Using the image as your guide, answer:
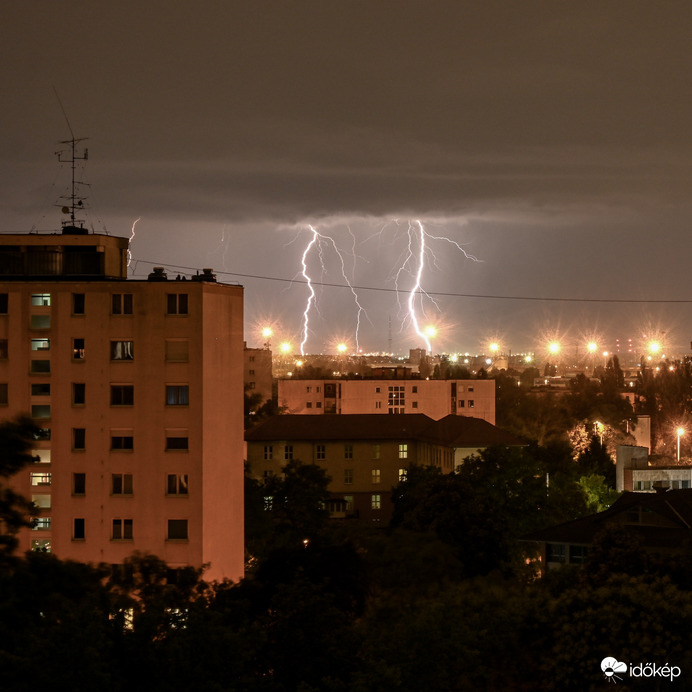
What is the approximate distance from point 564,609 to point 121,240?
19.8m

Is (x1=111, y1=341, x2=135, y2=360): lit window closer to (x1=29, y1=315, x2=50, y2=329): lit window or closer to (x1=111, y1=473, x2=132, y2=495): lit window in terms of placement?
(x1=29, y1=315, x2=50, y2=329): lit window

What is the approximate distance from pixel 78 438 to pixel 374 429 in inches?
1385

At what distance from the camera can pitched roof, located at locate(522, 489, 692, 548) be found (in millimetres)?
35312

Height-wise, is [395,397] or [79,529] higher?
[395,397]

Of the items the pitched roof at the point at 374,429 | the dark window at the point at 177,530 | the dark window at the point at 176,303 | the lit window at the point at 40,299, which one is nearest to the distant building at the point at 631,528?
the dark window at the point at 177,530

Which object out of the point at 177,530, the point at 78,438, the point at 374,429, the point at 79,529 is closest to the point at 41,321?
the point at 78,438

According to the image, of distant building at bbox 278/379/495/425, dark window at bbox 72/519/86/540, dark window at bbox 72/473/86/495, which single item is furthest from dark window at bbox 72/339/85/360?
distant building at bbox 278/379/495/425

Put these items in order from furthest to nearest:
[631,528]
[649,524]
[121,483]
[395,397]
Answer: [395,397] → [649,524] → [631,528] → [121,483]

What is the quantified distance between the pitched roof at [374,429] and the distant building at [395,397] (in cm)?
1621

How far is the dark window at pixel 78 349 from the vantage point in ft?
110

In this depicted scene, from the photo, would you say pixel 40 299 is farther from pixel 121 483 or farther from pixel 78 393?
pixel 121 483

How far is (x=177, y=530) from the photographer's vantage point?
32688 mm

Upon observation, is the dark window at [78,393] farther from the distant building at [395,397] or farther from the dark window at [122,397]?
the distant building at [395,397]

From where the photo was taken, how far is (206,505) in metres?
33.0
